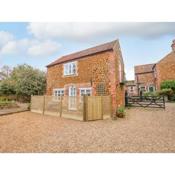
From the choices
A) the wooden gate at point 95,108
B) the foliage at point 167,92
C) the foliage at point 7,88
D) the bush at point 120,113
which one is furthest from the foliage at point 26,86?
the foliage at point 167,92

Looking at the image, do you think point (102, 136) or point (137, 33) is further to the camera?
point (137, 33)

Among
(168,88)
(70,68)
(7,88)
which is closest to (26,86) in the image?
(7,88)

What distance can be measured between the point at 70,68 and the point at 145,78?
58.0 ft

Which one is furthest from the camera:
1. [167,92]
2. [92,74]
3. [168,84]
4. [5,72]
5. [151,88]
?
[5,72]

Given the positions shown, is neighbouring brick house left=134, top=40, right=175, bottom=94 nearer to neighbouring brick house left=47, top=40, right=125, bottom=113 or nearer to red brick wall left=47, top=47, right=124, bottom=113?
neighbouring brick house left=47, top=40, right=125, bottom=113

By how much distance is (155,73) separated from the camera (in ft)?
82.7

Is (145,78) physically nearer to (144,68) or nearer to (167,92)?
(144,68)

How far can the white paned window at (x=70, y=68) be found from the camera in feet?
46.7

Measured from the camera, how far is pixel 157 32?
28.2 ft

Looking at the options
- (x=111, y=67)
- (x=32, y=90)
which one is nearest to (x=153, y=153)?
(x=111, y=67)

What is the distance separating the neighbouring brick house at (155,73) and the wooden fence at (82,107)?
15.2 metres
